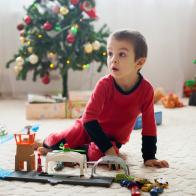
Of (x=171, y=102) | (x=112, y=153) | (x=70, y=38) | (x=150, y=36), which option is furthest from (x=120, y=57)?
(x=150, y=36)

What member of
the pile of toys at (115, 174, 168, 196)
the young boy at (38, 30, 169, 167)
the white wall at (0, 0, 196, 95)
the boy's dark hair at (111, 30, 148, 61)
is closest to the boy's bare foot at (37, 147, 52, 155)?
the young boy at (38, 30, 169, 167)

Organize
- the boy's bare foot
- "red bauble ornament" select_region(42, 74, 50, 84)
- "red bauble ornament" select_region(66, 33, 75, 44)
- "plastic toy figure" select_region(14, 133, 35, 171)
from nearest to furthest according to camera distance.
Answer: "plastic toy figure" select_region(14, 133, 35, 171) < the boy's bare foot < "red bauble ornament" select_region(66, 33, 75, 44) < "red bauble ornament" select_region(42, 74, 50, 84)

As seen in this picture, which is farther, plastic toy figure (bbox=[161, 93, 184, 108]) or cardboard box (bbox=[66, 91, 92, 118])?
plastic toy figure (bbox=[161, 93, 184, 108])

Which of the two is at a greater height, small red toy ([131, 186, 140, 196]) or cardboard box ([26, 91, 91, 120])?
cardboard box ([26, 91, 91, 120])

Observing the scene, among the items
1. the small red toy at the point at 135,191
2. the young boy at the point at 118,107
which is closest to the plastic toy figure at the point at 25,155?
the young boy at the point at 118,107

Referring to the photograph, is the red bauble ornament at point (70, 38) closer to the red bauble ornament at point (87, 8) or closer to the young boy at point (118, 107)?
the red bauble ornament at point (87, 8)

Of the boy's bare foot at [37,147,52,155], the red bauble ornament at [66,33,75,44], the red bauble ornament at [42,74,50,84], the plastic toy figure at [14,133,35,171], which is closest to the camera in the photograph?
A: the plastic toy figure at [14,133,35,171]

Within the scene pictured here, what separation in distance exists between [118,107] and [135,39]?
0.77 ft

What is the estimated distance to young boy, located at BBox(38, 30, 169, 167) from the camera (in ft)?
4.33

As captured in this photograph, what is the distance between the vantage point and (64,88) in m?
2.68

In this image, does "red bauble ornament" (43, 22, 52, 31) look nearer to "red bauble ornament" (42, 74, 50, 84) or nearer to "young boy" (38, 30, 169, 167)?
"red bauble ornament" (42, 74, 50, 84)

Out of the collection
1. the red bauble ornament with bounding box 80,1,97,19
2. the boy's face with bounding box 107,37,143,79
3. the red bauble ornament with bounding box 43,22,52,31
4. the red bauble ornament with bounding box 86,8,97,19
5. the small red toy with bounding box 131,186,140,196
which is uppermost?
the red bauble ornament with bounding box 80,1,97,19

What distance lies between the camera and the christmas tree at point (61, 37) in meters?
2.51

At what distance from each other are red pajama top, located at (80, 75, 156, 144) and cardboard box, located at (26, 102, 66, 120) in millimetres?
788
